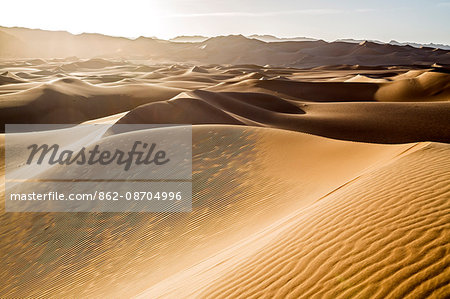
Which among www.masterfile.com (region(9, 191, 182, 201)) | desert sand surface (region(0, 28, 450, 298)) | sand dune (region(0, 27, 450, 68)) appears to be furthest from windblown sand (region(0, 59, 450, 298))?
sand dune (region(0, 27, 450, 68))

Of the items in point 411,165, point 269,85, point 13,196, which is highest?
point 269,85

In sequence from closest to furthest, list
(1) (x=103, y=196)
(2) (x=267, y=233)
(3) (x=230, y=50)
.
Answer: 1. (2) (x=267, y=233)
2. (1) (x=103, y=196)
3. (3) (x=230, y=50)

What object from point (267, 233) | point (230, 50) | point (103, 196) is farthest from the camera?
point (230, 50)

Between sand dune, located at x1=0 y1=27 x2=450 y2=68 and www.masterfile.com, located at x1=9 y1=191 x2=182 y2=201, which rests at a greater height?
sand dune, located at x1=0 y1=27 x2=450 y2=68

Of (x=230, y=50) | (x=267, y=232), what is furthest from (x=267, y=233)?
(x=230, y=50)

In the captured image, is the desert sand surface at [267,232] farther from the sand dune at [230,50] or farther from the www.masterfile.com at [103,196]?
the sand dune at [230,50]

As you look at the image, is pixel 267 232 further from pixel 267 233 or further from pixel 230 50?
pixel 230 50

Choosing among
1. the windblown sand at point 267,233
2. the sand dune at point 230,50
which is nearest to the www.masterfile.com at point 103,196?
the windblown sand at point 267,233

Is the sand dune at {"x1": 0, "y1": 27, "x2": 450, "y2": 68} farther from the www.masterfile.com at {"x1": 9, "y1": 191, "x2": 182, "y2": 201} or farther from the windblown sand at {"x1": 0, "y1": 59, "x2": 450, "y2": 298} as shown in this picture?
the www.masterfile.com at {"x1": 9, "y1": 191, "x2": 182, "y2": 201}

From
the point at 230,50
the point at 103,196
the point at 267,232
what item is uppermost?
the point at 230,50

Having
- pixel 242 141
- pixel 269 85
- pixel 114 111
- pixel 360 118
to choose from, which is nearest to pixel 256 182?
pixel 242 141

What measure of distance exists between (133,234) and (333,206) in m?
4.17

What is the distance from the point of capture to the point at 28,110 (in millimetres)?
25047

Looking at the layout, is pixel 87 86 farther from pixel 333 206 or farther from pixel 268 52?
pixel 268 52
